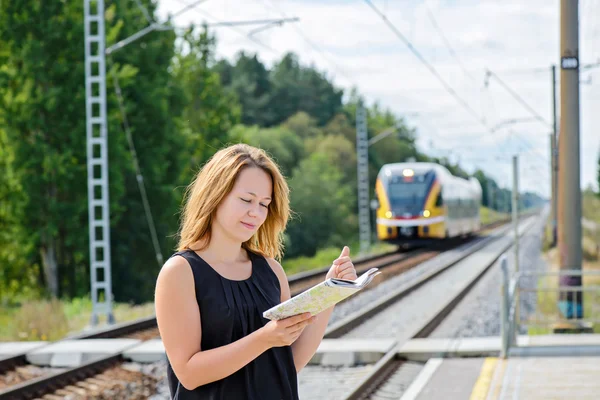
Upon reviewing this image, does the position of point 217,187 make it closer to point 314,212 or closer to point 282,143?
point 314,212

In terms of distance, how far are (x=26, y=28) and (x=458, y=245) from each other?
22.4 metres

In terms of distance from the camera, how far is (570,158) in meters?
11.8

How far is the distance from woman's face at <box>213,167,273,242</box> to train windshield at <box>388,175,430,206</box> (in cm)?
2981

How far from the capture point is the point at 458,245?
41.0 metres

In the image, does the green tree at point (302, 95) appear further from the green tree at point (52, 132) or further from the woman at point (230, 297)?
the woman at point (230, 297)

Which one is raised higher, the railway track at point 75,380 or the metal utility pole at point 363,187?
the metal utility pole at point 363,187

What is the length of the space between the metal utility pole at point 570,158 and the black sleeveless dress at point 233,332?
9648mm

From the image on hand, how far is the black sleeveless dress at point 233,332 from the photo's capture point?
275 centimetres

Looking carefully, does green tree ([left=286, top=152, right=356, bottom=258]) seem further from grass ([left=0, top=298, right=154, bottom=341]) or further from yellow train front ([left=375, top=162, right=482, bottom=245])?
grass ([left=0, top=298, right=154, bottom=341])

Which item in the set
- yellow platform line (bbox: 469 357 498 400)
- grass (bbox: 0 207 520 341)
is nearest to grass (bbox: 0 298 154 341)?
grass (bbox: 0 207 520 341)

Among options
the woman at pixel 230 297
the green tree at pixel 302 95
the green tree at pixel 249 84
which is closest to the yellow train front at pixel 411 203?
the woman at pixel 230 297

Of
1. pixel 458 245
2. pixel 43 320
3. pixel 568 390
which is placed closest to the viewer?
pixel 568 390

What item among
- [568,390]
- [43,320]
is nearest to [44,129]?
[43,320]

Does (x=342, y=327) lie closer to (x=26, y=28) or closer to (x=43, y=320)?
(x=43, y=320)
